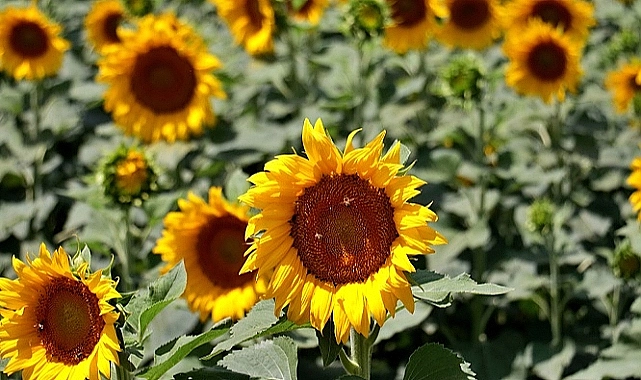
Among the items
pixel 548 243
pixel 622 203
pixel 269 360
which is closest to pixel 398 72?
pixel 622 203

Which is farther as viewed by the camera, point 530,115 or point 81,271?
point 530,115

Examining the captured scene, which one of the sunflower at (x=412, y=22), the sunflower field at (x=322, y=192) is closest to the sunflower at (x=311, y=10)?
the sunflower field at (x=322, y=192)

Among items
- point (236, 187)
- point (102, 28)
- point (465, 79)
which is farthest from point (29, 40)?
point (465, 79)

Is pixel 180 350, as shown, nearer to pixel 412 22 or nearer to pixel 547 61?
pixel 412 22

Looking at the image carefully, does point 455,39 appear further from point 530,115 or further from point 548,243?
point 548,243

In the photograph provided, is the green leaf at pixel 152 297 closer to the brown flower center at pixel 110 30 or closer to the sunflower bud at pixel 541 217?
the sunflower bud at pixel 541 217

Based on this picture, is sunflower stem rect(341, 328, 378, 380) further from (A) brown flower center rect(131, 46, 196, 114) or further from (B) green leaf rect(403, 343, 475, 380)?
(A) brown flower center rect(131, 46, 196, 114)
